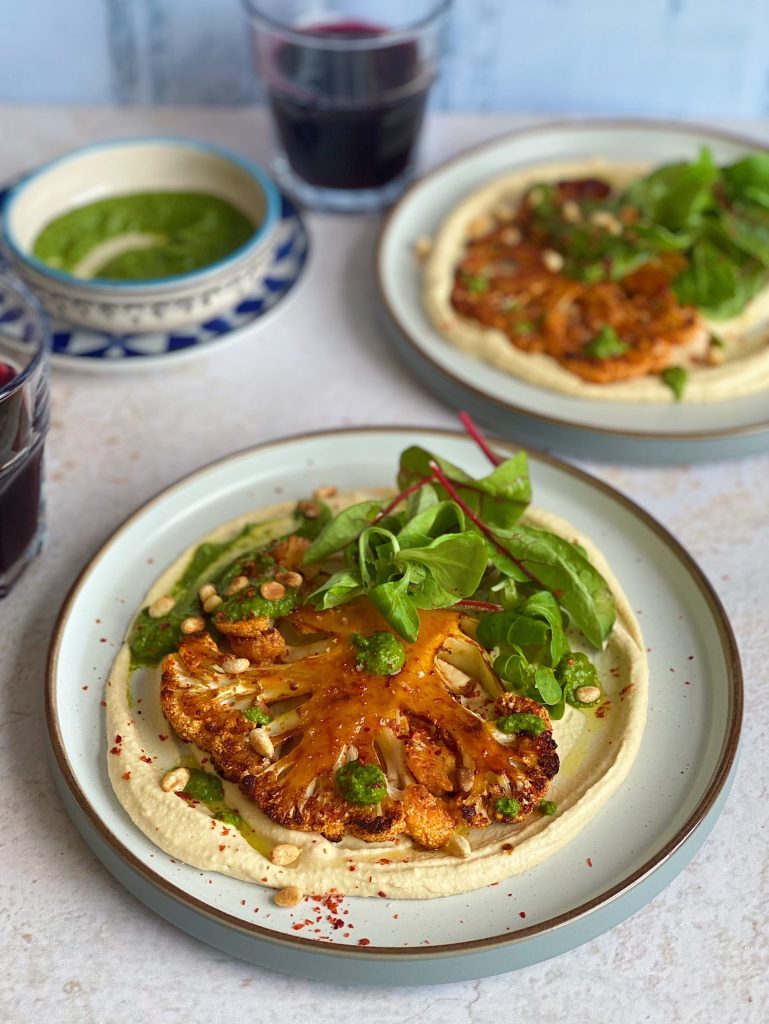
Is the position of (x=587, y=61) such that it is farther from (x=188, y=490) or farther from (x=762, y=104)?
(x=188, y=490)

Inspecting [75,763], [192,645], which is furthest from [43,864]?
[192,645]

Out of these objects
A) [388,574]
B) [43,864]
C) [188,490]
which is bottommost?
[43,864]

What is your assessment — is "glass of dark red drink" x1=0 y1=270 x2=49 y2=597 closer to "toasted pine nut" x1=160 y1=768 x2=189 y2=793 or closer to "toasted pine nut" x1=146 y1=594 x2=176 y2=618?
"toasted pine nut" x1=146 y1=594 x2=176 y2=618

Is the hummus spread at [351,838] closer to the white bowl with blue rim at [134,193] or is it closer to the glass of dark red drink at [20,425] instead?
the glass of dark red drink at [20,425]

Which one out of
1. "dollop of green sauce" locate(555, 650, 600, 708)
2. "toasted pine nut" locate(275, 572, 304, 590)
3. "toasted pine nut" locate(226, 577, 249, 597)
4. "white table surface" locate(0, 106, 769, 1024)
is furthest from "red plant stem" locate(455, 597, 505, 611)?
"white table surface" locate(0, 106, 769, 1024)

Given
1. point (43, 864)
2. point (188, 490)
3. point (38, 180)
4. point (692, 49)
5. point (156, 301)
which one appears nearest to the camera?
point (43, 864)

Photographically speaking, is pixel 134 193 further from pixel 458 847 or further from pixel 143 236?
pixel 458 847
